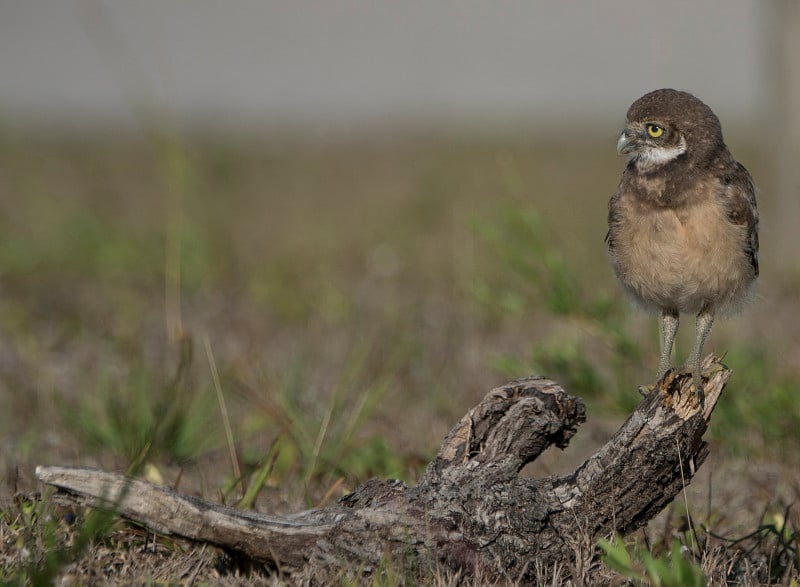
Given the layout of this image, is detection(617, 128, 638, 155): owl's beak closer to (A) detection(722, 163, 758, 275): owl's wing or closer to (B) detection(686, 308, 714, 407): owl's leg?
(A) detection(722, 163, 758, 275): owl's wing

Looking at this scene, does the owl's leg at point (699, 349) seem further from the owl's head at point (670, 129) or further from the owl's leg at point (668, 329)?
the owl's head at point (670, 129)

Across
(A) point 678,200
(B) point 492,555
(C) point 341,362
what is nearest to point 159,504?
(B) point 492,555

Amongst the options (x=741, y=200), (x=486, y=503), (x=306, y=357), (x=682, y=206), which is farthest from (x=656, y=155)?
(x=306, y=357)

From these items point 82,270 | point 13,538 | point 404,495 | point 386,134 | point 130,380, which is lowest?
point 386,134

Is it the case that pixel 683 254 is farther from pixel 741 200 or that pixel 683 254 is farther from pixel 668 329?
pixel 668 329

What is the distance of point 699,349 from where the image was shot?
3742 millimetres

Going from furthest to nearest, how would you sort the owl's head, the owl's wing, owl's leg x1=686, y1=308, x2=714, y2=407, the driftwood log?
the owl's wing < the owl's head < owl's leg x1=686, y1=308, x2=714, y2=407 < the driftwood log

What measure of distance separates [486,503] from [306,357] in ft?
12.0

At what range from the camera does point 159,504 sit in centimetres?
306

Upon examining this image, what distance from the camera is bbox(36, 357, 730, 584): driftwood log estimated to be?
122 inches

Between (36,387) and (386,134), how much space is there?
3030 cm

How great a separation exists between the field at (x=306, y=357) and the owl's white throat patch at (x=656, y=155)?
0.94m

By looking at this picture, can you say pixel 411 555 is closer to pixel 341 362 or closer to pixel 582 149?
pixel 341 362

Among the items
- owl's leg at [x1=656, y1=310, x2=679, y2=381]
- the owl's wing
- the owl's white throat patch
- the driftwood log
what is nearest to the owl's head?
the owl's white throat patch
